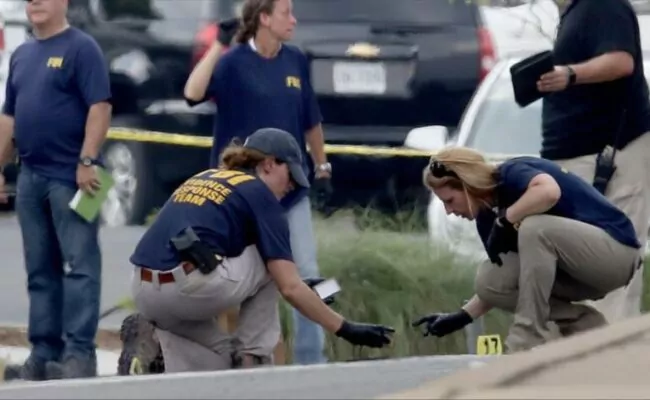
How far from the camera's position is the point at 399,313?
7914 mm

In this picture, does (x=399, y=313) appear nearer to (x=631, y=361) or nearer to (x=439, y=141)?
(x=439, y=141)

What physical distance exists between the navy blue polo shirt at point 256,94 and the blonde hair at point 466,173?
880 mm

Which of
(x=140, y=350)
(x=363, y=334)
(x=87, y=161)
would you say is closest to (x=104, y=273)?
(x=87, y=161)

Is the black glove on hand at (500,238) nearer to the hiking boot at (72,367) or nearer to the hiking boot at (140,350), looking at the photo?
the hiking boot at (140,350)

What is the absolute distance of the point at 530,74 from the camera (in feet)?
23.5

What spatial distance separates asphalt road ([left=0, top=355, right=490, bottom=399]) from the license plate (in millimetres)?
7610

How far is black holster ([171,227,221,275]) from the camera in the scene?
6414 mm

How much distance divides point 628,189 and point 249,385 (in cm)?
357

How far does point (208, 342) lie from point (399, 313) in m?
1.44

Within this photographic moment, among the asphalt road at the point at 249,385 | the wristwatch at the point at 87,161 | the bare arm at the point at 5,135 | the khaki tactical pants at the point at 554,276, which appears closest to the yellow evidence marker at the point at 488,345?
the khaki tactical pants at the point at 554,276

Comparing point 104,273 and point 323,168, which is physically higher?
point 323,168

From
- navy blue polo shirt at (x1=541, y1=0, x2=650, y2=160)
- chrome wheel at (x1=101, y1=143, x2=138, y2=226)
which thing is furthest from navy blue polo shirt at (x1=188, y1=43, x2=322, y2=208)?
chrome wheel at (x1=101, y1=143, x2=138, y2=226)

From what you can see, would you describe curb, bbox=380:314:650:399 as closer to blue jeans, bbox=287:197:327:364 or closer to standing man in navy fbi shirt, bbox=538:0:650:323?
standing man in navy fbi shirt, bbox=538:0:650:323

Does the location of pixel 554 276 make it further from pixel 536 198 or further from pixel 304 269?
pixel 304 269
